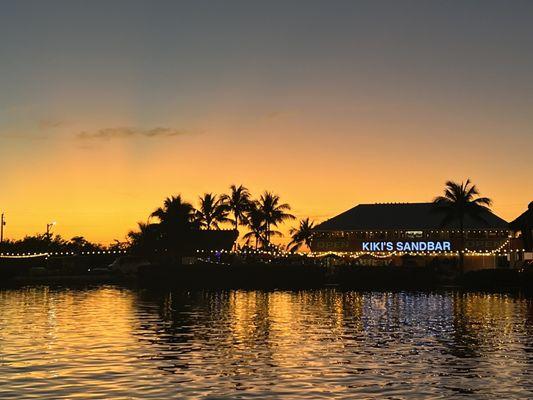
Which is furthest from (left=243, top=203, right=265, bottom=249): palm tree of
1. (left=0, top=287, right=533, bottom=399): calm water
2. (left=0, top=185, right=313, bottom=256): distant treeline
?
(left=0, top=287, right=533, bottom=399): calm water

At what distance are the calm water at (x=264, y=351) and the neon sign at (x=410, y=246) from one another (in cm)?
6354

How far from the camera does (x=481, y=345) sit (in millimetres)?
31328

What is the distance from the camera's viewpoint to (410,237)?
117 meters

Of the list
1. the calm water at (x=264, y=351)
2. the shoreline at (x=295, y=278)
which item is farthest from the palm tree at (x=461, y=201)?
the calm water at (x=264, y=351)

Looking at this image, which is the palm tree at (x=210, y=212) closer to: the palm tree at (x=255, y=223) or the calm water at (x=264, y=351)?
the palm tree at (x=255, y=223)

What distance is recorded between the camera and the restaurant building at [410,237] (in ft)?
368

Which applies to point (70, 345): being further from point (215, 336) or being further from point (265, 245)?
point (265, 245)

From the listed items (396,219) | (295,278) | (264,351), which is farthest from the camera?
(396,219)

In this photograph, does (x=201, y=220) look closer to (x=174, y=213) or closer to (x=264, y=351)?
(x=174, y=213)

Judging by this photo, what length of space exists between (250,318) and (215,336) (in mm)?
9298

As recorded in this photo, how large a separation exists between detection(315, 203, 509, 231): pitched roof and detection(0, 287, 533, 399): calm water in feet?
211

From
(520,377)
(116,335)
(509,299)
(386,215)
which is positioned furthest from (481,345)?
(386,215)

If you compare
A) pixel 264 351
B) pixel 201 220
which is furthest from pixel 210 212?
pixel 264 351

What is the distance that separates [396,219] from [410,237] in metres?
4.12
